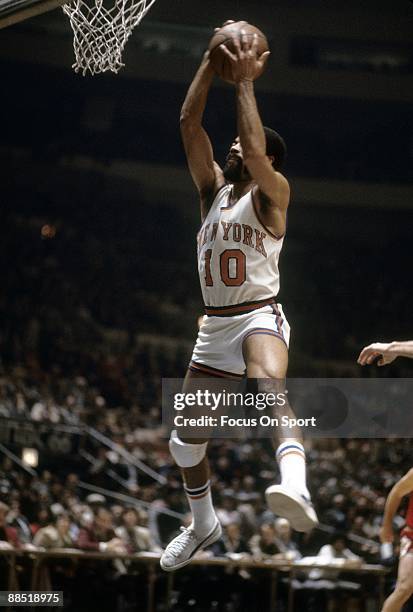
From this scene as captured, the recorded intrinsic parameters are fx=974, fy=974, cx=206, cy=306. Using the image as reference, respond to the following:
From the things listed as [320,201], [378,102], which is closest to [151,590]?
[320,201]

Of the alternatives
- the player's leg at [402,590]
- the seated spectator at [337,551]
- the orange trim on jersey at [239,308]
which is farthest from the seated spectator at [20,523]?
the orange trim on jersey at [239,308]

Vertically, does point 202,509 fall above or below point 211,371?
below

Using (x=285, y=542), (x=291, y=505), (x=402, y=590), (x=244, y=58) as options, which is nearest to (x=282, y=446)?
(x=291, y=505)

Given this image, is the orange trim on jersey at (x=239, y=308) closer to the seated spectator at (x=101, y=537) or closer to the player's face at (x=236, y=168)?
the player's face at (x=236, y=168)

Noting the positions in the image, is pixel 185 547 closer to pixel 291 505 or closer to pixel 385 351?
pixel 291 505

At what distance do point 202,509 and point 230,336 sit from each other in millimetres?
1095

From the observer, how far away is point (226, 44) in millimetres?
4969

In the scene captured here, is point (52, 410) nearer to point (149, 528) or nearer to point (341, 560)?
point (149, 528)

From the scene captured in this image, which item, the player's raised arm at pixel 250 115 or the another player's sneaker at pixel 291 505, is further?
the player's raised arm at pixel 250 115

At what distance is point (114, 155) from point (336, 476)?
7.54m

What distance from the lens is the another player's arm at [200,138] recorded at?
17.0 ft

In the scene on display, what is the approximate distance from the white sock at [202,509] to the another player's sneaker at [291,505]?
50.3 inches

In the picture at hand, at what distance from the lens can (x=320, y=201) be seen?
17.3m

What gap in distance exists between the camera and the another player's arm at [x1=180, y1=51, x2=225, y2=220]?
5.18m
